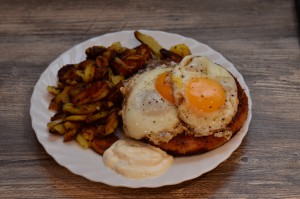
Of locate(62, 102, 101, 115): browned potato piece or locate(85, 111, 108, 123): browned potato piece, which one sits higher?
locate(62, 102, 101, 115): browned potato piece

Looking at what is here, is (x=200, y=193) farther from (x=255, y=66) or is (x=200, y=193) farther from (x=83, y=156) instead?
(x=255, y=66)

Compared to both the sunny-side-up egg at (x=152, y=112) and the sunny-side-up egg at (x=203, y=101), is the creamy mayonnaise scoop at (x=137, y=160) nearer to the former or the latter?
the sunny-side-up egg at (x=152, y=112)

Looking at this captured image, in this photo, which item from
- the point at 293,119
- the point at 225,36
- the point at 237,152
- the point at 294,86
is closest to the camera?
the point at 237,152

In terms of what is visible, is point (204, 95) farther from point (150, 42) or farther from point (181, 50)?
point (150, 42)

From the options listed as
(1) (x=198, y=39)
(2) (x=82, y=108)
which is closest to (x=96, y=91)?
(2) (x=82, y=108)

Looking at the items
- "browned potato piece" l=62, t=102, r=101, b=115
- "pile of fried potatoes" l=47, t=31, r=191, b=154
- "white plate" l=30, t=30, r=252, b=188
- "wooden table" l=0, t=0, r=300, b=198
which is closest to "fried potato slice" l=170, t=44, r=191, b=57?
"pile of fried potatoes" l=47, t=31, r=191, b=154

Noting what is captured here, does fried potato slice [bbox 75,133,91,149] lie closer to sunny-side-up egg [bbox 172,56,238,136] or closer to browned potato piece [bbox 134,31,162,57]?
sunny-side-up egg [bbox 172,56,238,136]

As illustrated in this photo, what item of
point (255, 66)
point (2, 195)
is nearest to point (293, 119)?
point (255, 66)

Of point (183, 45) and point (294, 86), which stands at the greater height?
point (183, 45)
